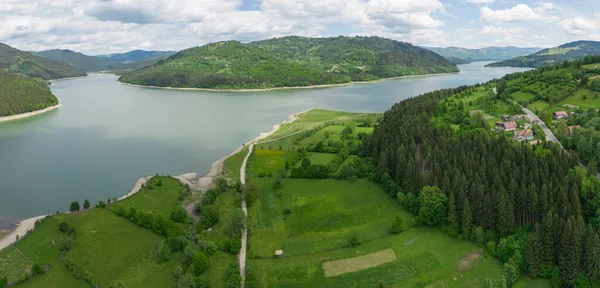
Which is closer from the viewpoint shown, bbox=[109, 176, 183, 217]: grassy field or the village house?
bbox=[109, 176, 183, 217]: grassy field

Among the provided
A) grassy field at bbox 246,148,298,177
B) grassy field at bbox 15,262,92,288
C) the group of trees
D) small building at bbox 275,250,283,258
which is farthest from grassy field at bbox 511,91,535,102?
grassy field at bbox 15,262,92,288

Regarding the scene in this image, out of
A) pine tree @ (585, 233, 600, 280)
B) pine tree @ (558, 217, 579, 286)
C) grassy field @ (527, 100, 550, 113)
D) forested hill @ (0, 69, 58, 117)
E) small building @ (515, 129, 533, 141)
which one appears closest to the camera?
pine tree @ (585, 233, 600, 280)

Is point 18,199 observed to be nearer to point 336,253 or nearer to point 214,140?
point 214,140

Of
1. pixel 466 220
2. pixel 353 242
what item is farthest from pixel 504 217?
pixel 353 242

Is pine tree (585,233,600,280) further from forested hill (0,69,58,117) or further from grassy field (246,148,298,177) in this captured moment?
forested hill (0,69,58,117)

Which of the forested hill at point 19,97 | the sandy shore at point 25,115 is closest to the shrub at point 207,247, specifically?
the sandy shore at point 25,115

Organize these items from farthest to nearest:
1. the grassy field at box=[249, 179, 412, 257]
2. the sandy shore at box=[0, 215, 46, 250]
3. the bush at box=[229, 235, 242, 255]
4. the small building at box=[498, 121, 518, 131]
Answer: the small building at box=[498, 121, 518, 131] < the sandy shore at box=[0, 215, 46, 250] < the grassy field at box=[249, 179, 412, 257] < the bush at box=[229, 235, 242, 255]
